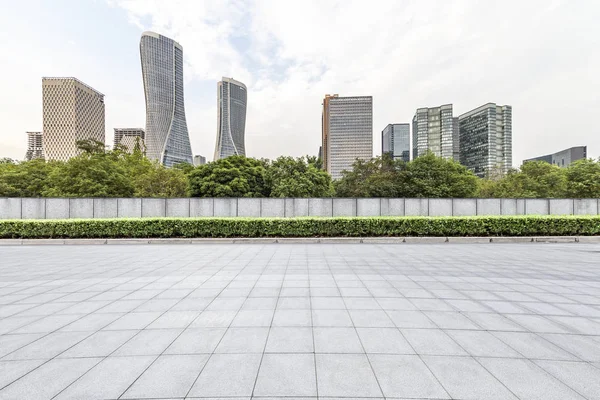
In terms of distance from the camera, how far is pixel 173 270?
297 inches

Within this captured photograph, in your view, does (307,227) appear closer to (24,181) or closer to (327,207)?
(327,207)

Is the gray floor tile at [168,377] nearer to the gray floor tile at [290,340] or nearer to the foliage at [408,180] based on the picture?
the gray floor tile at [290,340]

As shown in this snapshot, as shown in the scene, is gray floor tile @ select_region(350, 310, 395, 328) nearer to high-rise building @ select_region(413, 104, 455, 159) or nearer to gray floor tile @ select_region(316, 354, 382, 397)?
gray floor tile @ select_region(316, 354, 382, 397)

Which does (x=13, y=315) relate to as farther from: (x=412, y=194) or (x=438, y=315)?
(x=412, y=194)

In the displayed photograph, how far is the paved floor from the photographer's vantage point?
2730 millimetres

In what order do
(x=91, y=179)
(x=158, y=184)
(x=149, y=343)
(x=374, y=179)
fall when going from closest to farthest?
(x=149, y=343) → (x=91, y=179) → (x=158, y=184) → (x=374, y=179)

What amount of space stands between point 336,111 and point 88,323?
171 m

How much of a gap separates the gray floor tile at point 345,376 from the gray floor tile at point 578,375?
200 cm

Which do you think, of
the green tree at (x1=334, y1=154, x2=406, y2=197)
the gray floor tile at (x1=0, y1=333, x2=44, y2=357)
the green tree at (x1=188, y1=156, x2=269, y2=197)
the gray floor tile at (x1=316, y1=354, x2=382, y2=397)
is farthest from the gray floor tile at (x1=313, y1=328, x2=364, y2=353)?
the green tree at (x1=188, y1=156, x2=269, y2=197)

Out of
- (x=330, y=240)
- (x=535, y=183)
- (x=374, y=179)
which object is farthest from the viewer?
(x=535, y=183)

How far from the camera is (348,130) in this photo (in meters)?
164

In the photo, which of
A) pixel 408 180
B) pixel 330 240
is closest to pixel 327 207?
pixel 330 240

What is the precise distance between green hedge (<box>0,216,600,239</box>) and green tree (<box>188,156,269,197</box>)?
18.2m

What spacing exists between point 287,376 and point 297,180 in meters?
25.7
